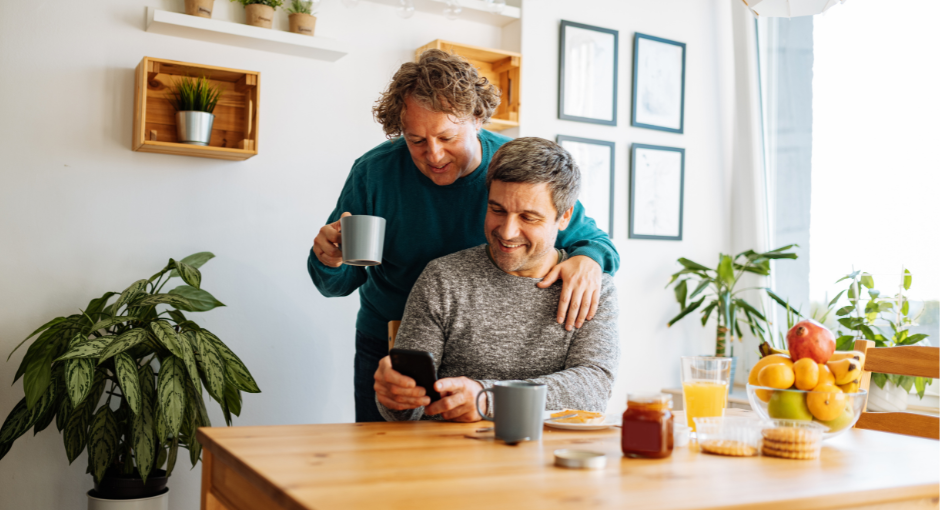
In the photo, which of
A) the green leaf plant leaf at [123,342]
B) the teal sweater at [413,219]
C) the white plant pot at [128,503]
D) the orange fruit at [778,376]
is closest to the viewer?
the orange fruit at [778,376]

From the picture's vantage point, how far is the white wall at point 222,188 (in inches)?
96.9

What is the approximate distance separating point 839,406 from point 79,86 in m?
2.45

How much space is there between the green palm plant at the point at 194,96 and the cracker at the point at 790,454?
2090mm

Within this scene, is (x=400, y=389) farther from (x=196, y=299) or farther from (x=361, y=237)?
(x=196, y=299)

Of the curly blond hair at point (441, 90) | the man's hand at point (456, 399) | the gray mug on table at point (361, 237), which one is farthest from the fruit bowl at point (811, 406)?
the curly blond hair at point (441, 90)

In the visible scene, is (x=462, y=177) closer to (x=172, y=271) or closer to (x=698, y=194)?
(x=172, y=271)

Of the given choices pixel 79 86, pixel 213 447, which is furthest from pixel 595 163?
pixel 213 447

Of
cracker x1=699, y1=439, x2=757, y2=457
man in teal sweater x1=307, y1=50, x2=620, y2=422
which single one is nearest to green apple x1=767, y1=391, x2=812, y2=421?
cracker x1=699, y1=439, x2=757, y2=457

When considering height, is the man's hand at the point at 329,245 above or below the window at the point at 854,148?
below

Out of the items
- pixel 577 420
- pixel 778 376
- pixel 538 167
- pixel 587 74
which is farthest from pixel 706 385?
pixel 587 74

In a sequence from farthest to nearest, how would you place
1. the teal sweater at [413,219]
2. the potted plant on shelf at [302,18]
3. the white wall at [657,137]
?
the white wall at [657,137] < the potted plant on shelf at [302,18] < the teal sweater at [413,219]

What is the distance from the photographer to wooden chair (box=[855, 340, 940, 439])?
1.66 meters

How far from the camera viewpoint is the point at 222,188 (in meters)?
2.73

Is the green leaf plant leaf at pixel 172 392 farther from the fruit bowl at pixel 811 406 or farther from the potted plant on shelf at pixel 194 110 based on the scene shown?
the fruit bowl at pixel 811 406
